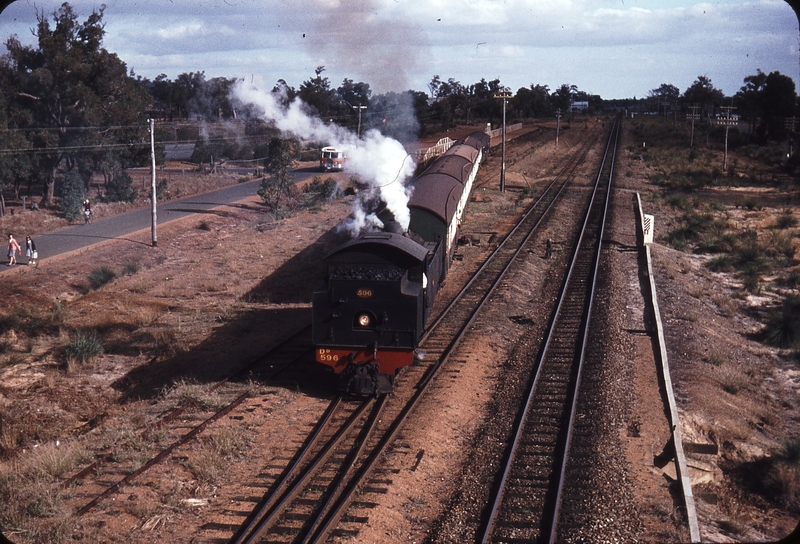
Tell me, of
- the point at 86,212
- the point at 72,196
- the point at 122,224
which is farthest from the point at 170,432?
the point at 72,196

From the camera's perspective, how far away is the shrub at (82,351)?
60.1 feet

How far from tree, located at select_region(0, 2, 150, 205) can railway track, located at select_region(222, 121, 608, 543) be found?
4005 centimetres

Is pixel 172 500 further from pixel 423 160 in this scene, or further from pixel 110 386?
pixel 423 160

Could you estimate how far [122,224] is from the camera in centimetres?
4334

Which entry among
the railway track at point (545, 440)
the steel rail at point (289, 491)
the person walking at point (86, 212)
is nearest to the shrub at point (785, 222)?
the railway track at point (545, 440)

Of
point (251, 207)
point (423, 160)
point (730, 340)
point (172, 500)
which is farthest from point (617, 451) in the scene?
point (251, 207)

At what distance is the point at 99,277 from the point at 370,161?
1497cm

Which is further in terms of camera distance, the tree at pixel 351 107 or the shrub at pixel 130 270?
the tree at pixel 351 107

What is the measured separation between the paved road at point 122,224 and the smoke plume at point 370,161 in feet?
51.9

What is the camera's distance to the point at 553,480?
418 inches

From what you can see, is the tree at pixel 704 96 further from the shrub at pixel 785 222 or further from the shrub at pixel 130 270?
the shrub at pixel 130 270

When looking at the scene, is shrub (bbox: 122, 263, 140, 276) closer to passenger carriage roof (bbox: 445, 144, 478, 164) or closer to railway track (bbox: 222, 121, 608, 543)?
passenger carriage roof (bbox: 445, 144, 478, 164)

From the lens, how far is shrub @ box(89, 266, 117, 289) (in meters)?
29.3

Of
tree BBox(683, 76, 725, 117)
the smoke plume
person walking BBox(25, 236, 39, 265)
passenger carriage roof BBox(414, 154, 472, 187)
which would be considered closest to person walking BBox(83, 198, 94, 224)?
person walking BBox(25, 236, 39, 265)
